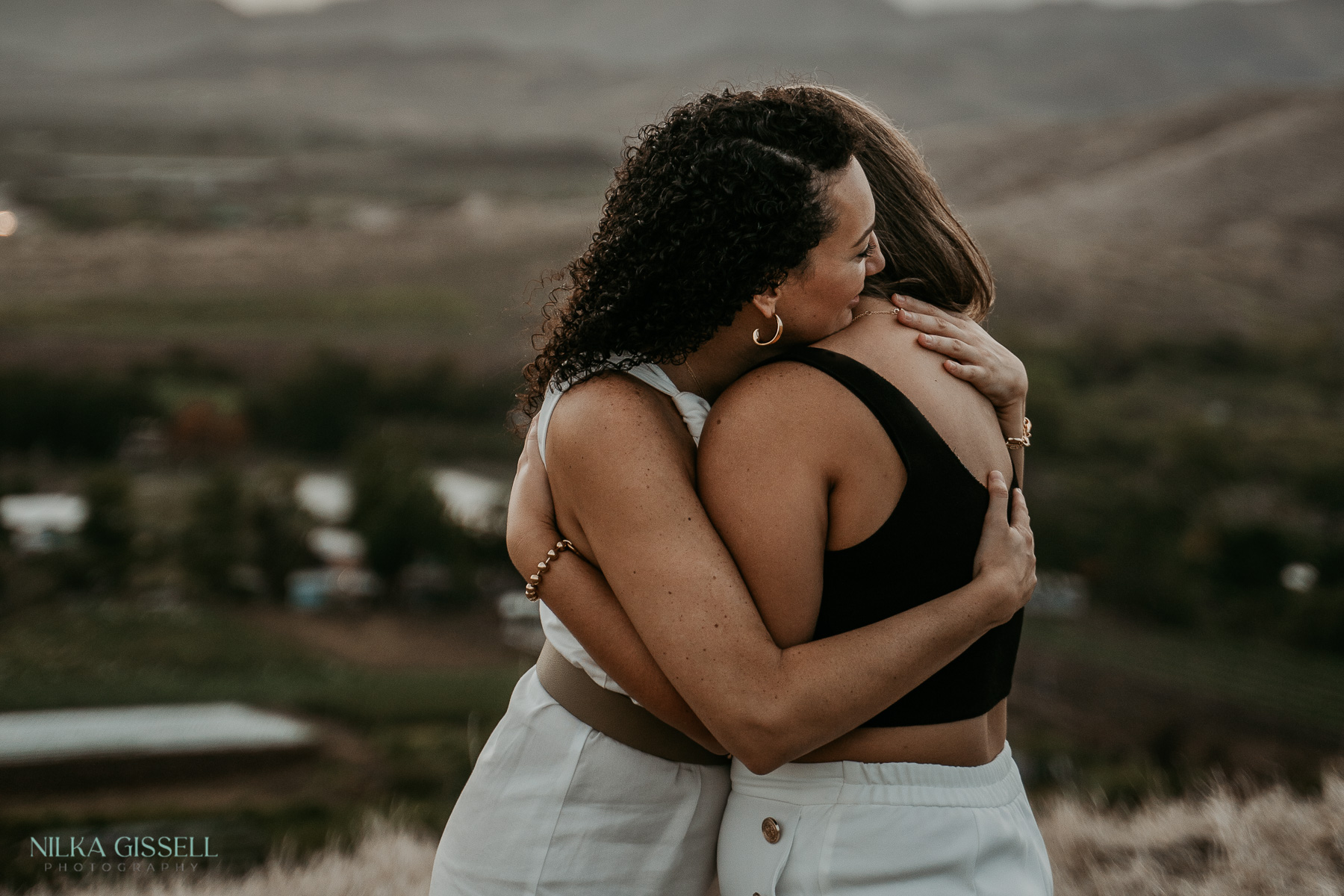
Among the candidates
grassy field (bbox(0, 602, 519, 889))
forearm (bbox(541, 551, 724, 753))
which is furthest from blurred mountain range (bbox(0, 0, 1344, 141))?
forearm (bbox(541, 551, 724, 753))

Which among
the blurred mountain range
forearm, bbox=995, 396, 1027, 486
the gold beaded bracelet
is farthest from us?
the blurred mountain range

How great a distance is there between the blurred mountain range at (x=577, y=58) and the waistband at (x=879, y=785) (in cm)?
3239

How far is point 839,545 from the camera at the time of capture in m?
1.39

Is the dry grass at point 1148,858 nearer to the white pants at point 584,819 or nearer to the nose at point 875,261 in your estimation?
the white pants at point 584,819

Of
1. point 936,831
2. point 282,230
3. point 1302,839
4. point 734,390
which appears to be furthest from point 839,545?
point 282,230

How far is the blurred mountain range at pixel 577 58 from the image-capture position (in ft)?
113

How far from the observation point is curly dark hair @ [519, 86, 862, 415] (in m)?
1.41

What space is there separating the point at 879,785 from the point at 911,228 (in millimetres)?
957

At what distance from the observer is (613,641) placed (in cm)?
147

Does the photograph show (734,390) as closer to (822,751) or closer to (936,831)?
(822,751)

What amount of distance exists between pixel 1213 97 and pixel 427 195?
28.5m

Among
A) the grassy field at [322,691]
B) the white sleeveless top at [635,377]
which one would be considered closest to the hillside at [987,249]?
the grassy field at [322,691]

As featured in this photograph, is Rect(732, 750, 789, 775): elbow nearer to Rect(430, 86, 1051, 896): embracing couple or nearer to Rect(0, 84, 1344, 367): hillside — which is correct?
Rect(430, 86, 1051, 896): embracing couple

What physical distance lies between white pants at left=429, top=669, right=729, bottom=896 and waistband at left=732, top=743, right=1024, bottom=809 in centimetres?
15
